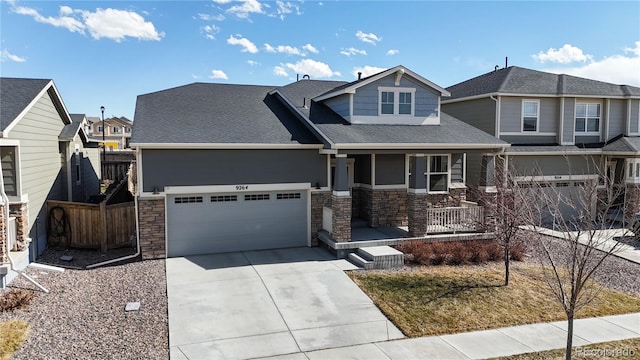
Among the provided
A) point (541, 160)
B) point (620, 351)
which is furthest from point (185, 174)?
point (541, 160)

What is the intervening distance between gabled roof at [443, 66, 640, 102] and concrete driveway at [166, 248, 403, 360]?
38.4 feet

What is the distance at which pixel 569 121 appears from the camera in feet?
63.9

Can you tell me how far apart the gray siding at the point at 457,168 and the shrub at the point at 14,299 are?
13.8m

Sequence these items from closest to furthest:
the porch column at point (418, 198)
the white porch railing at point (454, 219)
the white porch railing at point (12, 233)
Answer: the white porch railing at point (12, 233) < the porch column at point (418, 198) < the white porch railing at point (454, 219)

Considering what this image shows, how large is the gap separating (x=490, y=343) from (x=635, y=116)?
1799 centimetres

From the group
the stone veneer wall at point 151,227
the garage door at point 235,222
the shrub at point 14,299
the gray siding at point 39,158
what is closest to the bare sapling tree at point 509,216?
the garage door at point 235,222

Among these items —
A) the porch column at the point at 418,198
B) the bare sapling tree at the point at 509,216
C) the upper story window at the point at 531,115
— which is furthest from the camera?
the upper story window at the point at 531,115

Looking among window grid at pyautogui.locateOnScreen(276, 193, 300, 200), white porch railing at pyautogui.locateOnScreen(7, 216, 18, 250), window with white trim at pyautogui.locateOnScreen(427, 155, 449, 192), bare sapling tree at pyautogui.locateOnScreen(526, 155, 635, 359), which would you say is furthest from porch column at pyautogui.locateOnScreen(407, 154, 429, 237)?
white porch railing at pyautogui.locateOnScreen(7, 216, 18, 250)

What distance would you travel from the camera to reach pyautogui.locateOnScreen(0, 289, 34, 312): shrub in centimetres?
864

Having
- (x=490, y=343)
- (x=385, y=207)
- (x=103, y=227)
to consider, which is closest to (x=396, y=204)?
(x=385, y=207)

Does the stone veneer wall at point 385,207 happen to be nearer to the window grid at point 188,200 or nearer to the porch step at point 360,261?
the porch step at point 360,261

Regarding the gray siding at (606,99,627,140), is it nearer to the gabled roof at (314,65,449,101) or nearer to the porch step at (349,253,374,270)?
the gabled roof at (314,65,449,101)

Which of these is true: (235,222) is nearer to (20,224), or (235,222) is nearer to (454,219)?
(20,224)

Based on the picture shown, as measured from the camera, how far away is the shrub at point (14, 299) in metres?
8.64
